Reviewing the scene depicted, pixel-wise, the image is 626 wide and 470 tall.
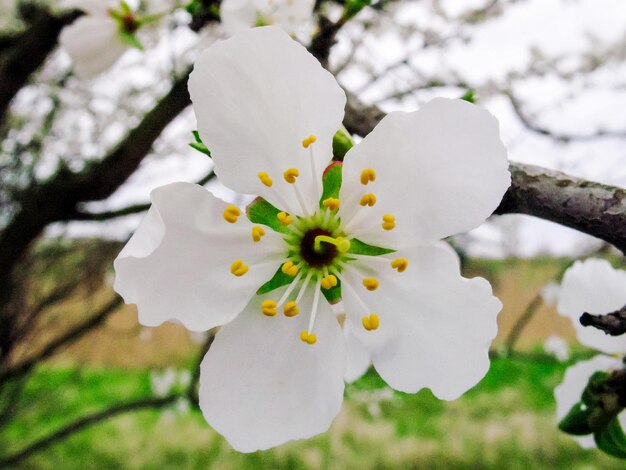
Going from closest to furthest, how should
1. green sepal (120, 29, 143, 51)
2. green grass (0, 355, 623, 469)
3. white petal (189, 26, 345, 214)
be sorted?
white petal (189, 26, 345, 214), green sepal (120, 29, 143, 51), green grass (0, 355, 623, 469)

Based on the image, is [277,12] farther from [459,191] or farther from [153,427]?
[153,427]

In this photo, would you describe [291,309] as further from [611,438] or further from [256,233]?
[611,438]

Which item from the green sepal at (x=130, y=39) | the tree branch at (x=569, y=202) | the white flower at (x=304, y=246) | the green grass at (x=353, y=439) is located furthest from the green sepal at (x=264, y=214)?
the green grass at (x=353, y=439)

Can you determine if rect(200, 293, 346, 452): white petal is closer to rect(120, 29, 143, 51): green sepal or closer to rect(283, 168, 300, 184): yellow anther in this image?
rect(283, 168, 300, 184): yellow anther

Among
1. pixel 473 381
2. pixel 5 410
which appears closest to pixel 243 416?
pixel 473 381

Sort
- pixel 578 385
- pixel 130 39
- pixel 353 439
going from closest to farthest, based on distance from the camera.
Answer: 1. pixel 578 385
2. pixel 130 39
3. pixel 353 439

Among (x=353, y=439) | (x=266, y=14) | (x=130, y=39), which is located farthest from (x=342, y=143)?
(x=353, y=439)

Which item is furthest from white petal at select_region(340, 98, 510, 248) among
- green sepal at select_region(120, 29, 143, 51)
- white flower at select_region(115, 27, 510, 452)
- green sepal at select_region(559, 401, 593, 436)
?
green sepal at select_region(120, 29, 143, 51)
